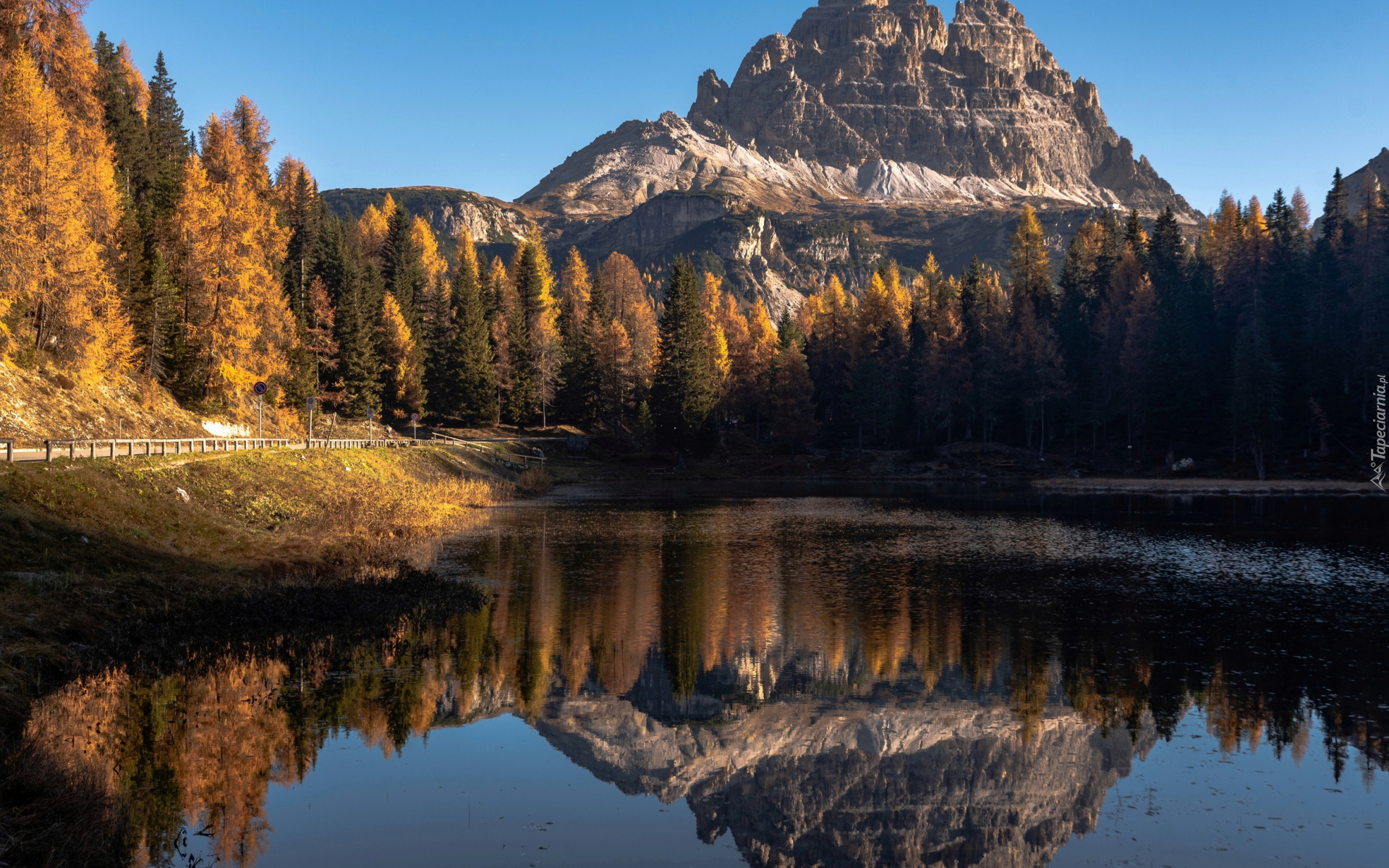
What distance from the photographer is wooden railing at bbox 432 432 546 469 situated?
250 feet

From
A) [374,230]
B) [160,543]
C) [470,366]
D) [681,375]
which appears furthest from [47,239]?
[374,230]

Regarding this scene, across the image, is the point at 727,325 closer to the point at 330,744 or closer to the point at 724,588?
the point at 724,588

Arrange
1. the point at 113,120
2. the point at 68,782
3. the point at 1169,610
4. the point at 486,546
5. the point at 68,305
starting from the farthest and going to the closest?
1. the point at 113,120
2. the point at 68,305
3. the point at 486,546
4. the point at 1169,610
5. the point at 68,782

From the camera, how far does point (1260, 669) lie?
66.2 feet

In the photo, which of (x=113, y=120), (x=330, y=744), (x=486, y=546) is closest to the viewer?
(x=330, y=744)

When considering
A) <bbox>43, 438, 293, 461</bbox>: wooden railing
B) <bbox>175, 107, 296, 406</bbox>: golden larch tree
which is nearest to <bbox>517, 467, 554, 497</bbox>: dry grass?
<bbox>175, 107, 296, 406</bbox>: golden larch tree

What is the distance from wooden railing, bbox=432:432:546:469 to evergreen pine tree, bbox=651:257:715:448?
15424 mm

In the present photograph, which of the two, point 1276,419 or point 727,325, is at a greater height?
point 727,325

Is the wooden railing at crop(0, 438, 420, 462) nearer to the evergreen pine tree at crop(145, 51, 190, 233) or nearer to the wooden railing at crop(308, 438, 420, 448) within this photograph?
the wooden railing at crop(308, 438, 420, 448)

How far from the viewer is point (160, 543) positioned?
83.4 ft

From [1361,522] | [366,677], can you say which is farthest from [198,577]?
[1361,522]

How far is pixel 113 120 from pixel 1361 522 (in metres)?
87.8

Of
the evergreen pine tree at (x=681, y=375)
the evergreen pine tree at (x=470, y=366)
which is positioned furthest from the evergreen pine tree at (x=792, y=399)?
the evergreen pine tree at (x=470, y=366)

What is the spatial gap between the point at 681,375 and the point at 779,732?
82192mm
